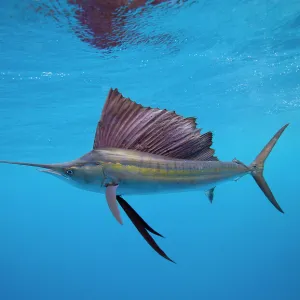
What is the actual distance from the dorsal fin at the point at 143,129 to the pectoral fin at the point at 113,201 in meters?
0.40

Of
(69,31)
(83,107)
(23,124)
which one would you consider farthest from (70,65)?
(23,124)

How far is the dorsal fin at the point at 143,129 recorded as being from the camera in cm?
251

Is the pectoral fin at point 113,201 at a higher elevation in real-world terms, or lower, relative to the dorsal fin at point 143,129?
lower

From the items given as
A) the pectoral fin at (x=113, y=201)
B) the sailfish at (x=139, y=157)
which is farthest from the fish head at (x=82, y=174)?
the pectoral fin at (x=113, y=201)

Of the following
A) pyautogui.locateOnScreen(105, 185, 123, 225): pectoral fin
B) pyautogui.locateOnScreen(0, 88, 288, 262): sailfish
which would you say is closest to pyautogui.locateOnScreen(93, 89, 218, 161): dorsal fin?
pyautogui.locateOnScreen(0, 88, 288, 262): sailfish

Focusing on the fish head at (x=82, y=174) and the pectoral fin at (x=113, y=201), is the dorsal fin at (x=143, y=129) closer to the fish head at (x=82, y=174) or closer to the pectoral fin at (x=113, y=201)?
the fish head at (x=82, y=174)

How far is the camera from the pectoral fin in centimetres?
213

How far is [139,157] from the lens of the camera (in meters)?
2.51

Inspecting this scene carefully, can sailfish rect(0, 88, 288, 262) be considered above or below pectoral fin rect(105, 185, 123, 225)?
above

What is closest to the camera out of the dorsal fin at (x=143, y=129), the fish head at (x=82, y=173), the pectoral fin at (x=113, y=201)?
the pectoral fin at (x=113, y=201)

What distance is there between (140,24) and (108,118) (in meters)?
7.36

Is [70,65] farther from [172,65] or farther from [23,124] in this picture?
[23,124]

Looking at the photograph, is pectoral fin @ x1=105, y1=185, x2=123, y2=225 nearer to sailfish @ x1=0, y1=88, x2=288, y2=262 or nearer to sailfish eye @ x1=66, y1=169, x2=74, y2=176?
sailfish @ x1=0, y1=88, x2=288, y2=262

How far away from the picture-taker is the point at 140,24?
9.08 m
